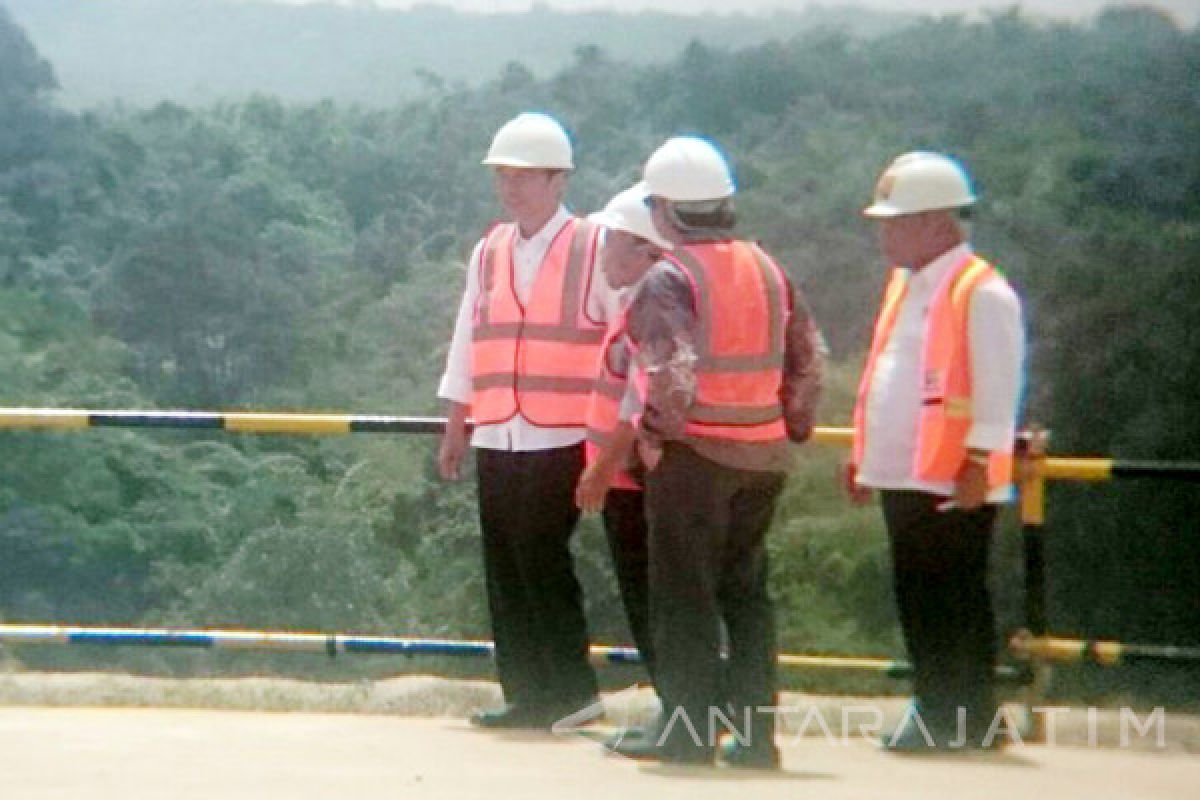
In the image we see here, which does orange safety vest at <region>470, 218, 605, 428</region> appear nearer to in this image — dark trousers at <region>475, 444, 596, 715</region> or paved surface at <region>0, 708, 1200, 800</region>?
dark trousers at <region>475, 444, 596, 715</region>

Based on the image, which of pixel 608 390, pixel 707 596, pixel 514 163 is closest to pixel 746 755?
pixel 707 596

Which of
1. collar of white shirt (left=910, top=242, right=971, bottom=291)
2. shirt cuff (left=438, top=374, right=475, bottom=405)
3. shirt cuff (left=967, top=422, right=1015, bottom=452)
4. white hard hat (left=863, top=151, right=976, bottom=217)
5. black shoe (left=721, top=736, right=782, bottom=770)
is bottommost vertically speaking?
black shoe (left=721, top=736, right=782, bottom=770)

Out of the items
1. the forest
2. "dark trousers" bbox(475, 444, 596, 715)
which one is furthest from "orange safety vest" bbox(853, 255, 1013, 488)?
the forest

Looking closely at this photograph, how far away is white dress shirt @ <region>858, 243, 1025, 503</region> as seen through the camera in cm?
643

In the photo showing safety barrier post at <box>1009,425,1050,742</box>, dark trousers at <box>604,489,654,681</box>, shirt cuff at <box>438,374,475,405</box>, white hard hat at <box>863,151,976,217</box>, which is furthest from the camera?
shirt cuff at <box>438,374,475,405</box>

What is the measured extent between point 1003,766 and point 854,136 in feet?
11.9

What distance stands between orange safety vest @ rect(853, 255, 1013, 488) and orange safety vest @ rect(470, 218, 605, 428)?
36.0 inches

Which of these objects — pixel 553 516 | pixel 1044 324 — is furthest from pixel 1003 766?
pixel 1044 324

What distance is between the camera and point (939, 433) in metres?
6.48

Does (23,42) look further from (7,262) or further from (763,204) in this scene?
(763,204)

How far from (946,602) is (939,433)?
43 cm

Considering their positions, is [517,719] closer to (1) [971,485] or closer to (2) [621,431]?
(2) [621,431]

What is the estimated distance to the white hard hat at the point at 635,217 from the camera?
6488 mm

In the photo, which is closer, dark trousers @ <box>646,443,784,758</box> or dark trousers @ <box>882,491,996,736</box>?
dark trousers @ <box>646,443,784,758</box>
